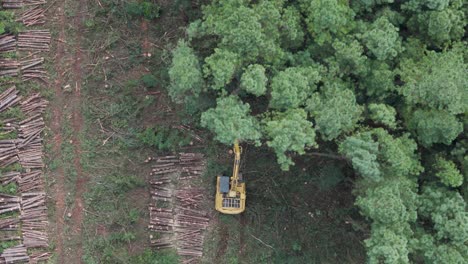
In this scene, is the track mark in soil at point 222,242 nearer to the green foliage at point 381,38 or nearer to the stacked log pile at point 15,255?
the stacked log pile at point 15,255

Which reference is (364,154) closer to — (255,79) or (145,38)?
(255,79)

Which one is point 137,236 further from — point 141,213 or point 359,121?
point 359,121

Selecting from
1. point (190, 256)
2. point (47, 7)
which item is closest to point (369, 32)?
point (190, 256)

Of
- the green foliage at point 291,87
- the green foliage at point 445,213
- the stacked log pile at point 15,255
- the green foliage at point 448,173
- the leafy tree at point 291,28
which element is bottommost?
the stacked log pile at point 15,255

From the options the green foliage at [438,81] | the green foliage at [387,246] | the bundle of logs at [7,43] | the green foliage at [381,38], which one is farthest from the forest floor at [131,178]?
the green foliage at [381,38]

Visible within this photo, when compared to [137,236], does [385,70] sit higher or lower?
higher

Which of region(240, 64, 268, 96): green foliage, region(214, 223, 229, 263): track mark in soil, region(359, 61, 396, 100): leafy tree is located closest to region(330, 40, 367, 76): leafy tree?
region(359, 61, 396, 100): leafy tree
